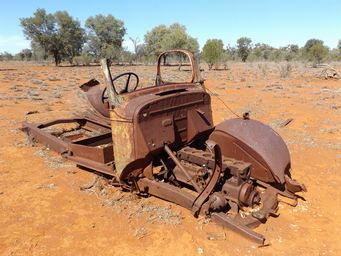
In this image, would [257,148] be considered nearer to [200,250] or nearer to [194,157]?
[194,157]

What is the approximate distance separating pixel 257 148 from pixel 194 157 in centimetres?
88

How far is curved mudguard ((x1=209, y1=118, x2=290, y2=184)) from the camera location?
4215 mm

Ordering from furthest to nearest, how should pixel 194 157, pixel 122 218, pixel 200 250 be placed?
pixel 194 157, pixel 122 218, pixel 200 250

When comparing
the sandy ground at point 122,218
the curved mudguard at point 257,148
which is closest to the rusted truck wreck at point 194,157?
the curved mudguard at point 257,148

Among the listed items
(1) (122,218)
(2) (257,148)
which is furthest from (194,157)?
(1) (122,218)

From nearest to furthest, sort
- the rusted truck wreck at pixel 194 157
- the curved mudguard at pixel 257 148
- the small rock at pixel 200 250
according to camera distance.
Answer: the small rock at pixel 200 250
the rusted truck wreck at pixel 194 157
the curved mudguard at pixel 257 148

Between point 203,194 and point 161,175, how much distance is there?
2.92ft

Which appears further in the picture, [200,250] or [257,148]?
[257,148]

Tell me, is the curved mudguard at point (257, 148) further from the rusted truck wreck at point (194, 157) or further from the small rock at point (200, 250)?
the small rock at point (200, 250)

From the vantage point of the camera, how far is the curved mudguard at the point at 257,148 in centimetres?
421

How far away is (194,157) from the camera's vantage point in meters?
4.23

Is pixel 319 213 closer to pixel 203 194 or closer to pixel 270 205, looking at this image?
pixel 270 205

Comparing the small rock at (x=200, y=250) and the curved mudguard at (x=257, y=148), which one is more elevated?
the curved mudguard at (x=257, y=148)

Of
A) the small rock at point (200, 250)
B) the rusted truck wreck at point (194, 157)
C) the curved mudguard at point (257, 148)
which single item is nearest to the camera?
the small rock at point (200, 250)
